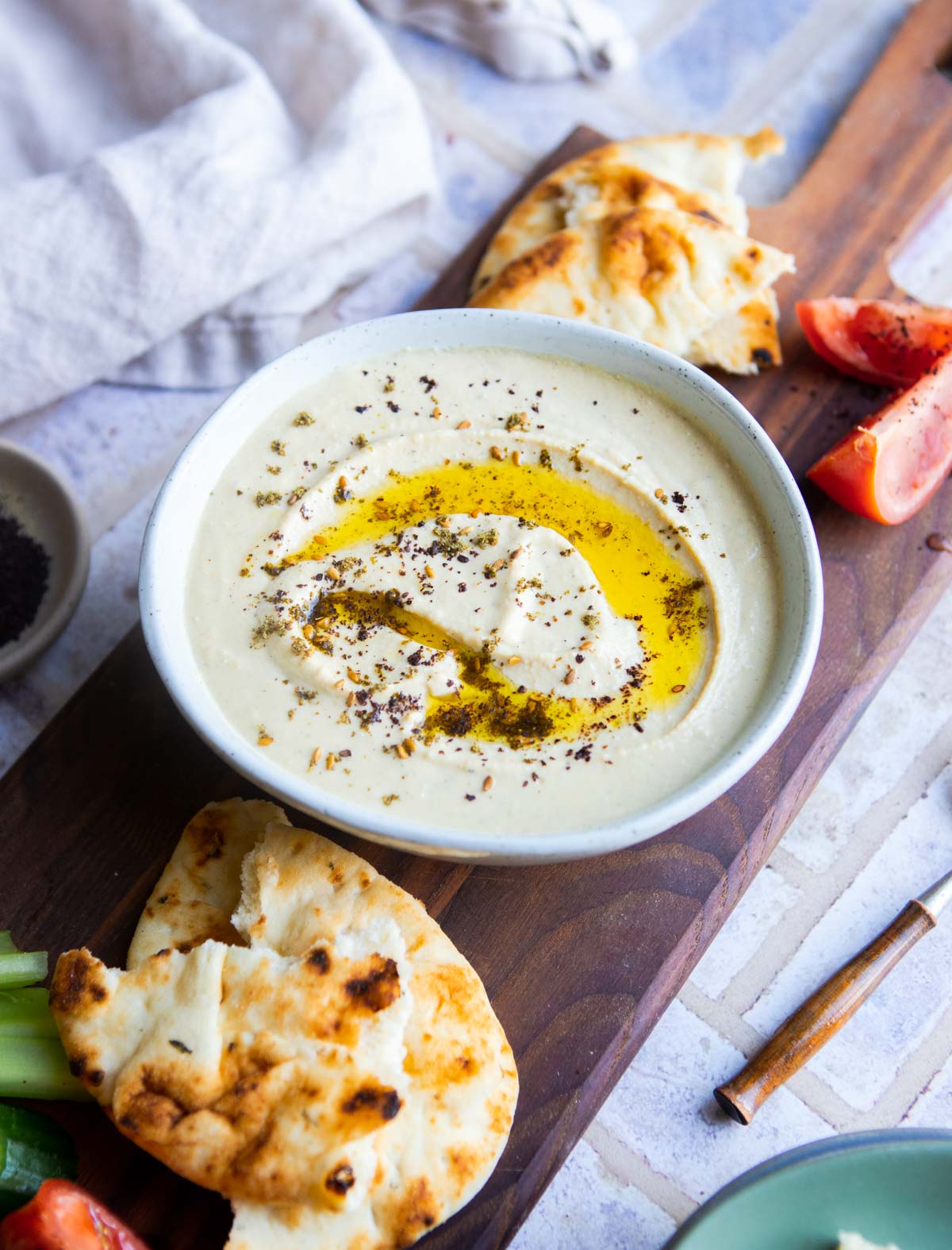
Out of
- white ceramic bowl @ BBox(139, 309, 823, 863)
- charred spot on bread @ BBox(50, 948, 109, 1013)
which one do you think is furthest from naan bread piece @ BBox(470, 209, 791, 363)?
charred spot on bread @ BBox(50, 948, 109, 1013)

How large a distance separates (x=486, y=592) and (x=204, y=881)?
0.88 meters

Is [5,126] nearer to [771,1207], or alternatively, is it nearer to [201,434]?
[201,434]

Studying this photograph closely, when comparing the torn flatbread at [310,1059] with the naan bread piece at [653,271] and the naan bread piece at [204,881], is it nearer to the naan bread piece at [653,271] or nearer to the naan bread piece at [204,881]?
the naan bread piece at [204,881]

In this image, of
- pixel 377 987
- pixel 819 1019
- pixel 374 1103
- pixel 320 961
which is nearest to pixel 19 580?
pixel 320 961

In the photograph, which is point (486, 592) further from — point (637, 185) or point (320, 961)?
point (637, 185)

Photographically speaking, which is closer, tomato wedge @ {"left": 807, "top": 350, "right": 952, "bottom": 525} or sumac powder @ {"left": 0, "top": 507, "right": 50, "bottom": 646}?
tomato wedge @ {"left": 807, "top": 350, "right": 952, "bottom": 525}

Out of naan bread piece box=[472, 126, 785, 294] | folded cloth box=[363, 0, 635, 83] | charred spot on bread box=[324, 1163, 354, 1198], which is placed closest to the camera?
charred spot on bread box=[324, 1163, 354, 1198]

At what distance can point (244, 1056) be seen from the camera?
224 cm

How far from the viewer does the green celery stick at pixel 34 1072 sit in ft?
7.93

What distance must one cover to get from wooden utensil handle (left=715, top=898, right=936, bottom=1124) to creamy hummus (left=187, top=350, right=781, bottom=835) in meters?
0.73

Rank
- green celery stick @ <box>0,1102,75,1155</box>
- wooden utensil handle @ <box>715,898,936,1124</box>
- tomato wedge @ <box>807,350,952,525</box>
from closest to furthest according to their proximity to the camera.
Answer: green celery stick @ <box>0,1102,75,1155</box> → wooden utensil handle @ <box>715,898,936,1124</box> → tomato wedge @ <box>807,350,952,525</box>

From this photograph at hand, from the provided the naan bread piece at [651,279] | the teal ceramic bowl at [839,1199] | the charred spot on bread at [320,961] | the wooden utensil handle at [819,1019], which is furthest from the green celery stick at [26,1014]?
the naan bread piece at [651,279]

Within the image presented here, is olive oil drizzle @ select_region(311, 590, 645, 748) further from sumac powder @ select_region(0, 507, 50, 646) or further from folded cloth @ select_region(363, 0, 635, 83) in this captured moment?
folded cloth @ select_region(363, 0, 635, 83)

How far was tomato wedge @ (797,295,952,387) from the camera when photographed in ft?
10.4
